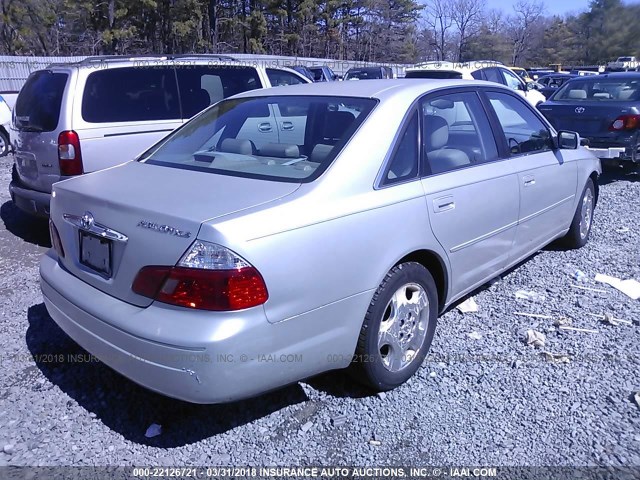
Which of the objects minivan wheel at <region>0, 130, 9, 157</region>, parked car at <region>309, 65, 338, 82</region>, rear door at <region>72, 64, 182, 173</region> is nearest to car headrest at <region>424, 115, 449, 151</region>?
rear door at <region>72, 64, 182, 173</region>

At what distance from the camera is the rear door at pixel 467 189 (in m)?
3.31

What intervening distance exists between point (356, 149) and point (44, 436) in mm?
2129

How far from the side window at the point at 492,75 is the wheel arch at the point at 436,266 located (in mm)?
11109

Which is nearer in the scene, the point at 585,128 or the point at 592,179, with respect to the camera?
the point at 592,179

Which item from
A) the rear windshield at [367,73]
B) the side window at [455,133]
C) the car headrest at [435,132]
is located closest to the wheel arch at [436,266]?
the side window at [455,133]

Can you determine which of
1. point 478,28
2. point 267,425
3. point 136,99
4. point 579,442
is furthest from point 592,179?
point 478,28

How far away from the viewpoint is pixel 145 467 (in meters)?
2.58

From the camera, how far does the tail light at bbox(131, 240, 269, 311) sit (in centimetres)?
229

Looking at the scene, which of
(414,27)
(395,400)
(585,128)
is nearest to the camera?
(395,400)

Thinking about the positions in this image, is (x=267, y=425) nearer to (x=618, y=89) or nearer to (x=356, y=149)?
(x=356, y=149)

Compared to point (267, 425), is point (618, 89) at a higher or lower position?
higher

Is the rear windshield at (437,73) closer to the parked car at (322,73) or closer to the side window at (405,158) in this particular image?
the parked car at (322,73)

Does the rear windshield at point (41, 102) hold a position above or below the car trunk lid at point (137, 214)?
above

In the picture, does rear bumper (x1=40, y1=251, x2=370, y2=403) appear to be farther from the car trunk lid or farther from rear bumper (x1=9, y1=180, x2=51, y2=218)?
rear bumper (x1=9, y1=180, x2=51, y2=218)
